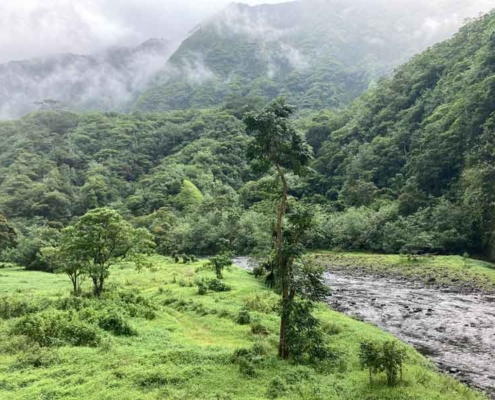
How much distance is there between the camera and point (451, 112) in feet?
316

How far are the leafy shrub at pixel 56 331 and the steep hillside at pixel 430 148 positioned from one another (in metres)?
58.9

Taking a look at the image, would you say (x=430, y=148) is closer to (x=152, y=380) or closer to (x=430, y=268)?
(x=430, y=268)

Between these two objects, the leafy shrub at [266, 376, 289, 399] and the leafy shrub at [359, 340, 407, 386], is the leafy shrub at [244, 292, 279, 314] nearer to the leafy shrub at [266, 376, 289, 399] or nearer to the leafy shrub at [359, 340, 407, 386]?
the leafy shrub at [359, 340, 407, 386]

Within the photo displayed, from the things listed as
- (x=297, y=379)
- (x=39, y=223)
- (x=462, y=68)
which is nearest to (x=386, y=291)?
(x=297, y=379)

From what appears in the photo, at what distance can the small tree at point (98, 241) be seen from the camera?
35.5 meters

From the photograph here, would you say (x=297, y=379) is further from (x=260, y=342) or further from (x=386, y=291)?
(x=386, y=291)

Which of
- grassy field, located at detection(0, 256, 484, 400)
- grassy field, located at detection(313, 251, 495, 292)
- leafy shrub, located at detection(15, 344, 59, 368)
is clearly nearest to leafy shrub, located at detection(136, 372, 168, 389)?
grassy field, located at detection(0, 256, 484, 400)

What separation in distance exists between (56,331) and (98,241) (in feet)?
42.4

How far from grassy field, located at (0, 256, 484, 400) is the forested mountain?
23.2ft

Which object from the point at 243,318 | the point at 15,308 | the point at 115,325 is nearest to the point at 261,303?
the point at 243,318

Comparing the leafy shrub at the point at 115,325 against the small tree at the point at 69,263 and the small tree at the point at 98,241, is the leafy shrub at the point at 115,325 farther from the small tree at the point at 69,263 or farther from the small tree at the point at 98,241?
the small tree at the point at 69,263

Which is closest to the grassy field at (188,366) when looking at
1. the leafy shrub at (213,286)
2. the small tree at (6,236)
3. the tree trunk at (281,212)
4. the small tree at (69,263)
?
the small tree at (69,263)

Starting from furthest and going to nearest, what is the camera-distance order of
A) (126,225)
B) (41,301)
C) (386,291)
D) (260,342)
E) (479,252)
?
(479,252) < (386,291) < (126,225) < (41,301) < (260,342)

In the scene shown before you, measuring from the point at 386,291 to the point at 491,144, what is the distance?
140 ft
